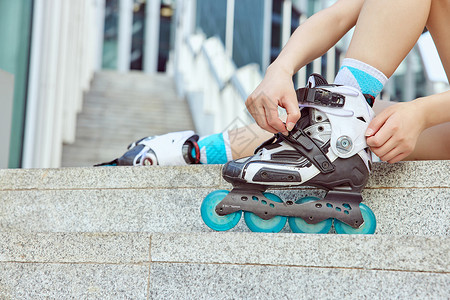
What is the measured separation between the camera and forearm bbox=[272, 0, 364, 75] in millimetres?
1375

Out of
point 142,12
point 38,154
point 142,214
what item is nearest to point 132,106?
point 38,154

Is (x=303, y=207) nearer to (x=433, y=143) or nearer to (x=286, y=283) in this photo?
(x=286, y=283)

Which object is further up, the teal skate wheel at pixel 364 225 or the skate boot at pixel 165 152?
the skate boot at pixel 165 152

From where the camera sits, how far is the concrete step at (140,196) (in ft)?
4.26

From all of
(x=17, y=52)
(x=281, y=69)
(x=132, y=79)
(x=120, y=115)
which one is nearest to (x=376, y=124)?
(x=281, y=69)

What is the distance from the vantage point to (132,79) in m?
9.20

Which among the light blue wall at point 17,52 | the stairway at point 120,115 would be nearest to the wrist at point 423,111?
the light blue wall at point 17,52

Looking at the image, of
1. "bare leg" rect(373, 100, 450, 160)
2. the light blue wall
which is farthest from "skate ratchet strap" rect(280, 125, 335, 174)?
the light blue wall

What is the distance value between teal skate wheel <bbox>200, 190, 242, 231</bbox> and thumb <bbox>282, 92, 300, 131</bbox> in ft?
0.73

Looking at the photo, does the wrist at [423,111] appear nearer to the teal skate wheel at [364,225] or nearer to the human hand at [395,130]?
the human hand at [395,130]

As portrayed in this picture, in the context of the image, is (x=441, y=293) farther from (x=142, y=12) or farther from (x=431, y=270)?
(x=142, y=12)

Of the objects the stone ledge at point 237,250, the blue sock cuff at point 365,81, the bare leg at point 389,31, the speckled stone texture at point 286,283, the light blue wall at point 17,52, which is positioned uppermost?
the light blue wall at point 17,52

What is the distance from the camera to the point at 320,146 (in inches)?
47.7

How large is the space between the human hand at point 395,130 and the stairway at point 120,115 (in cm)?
479
